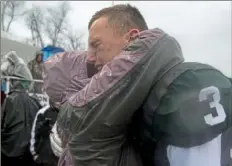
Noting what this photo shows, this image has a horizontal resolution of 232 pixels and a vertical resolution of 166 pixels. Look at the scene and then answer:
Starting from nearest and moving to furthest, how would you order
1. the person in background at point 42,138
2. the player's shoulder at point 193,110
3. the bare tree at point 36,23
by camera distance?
the player's shoulder at point 193,110, the person in background at point 42,138, the bare tree at point 36,23

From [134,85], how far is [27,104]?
2.59 metres

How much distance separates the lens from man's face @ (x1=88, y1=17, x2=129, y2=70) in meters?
1.03

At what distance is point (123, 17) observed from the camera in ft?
3.48

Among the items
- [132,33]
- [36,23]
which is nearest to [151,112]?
[132,33]

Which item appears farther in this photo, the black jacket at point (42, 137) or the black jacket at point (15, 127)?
the black jacket at point (15, 127)

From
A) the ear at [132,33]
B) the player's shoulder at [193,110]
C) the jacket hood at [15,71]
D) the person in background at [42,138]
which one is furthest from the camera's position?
the jacket hood at [15,71]

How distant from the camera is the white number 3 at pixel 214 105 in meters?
0.88

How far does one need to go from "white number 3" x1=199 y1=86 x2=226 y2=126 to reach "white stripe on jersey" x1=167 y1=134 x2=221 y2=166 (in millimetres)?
45

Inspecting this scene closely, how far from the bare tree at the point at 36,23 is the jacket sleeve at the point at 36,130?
12608mm

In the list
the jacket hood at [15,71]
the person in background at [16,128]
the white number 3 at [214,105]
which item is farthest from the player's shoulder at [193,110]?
the jacket hood at [15,71]

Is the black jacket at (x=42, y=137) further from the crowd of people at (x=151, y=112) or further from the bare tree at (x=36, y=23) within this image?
the bare tree at (x=36, y=23)

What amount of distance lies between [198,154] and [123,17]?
0.43m

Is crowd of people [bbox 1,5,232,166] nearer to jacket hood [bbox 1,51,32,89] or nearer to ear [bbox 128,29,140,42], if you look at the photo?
ear [bbox 128,29,140,42]

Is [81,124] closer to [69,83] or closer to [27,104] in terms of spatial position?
[69,83]
